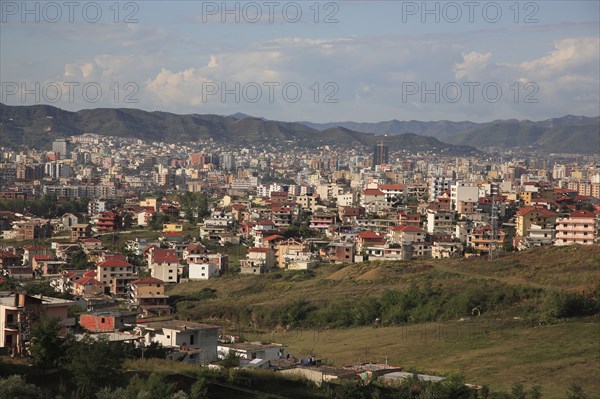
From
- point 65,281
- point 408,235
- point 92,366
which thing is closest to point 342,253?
point 408,235

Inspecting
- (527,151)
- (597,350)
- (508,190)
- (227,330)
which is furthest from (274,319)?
(527,151)

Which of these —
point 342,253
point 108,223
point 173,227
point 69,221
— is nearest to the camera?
point 342,253

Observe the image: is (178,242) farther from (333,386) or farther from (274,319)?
(333,386)

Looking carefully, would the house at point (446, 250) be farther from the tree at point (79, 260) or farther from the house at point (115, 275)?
the tree at point (79, 260)

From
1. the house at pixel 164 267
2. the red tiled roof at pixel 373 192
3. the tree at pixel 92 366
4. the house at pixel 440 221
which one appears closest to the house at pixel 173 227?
the red tiled roof at pixel 373 192

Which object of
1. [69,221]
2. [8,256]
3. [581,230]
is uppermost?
[581,230]

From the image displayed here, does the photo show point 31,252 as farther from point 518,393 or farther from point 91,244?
point 518,393
